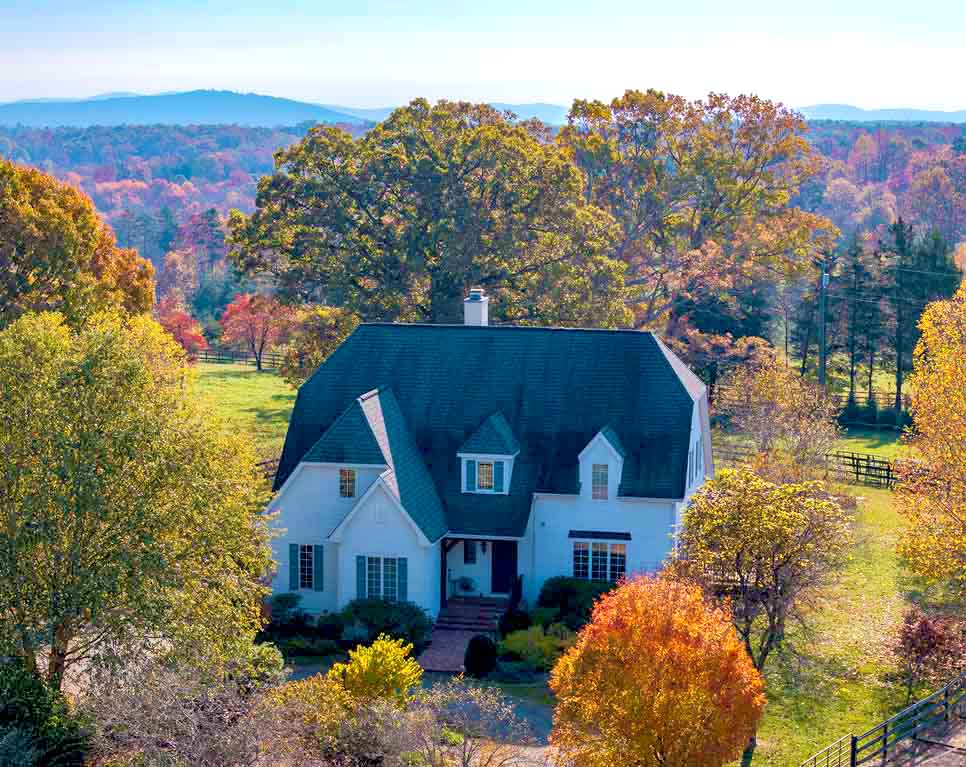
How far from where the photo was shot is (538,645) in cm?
3638

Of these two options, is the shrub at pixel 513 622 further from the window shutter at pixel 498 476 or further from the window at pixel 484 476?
the window at pixel 484 476

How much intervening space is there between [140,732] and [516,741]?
30.4 ft

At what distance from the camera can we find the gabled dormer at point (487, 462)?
41.5m

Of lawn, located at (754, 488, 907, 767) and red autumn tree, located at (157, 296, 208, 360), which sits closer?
lawn, located at (754, 488, 907, 767)

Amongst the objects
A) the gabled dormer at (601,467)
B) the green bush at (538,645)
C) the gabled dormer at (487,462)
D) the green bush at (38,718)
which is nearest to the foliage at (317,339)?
the gabled dormer at (487,462)

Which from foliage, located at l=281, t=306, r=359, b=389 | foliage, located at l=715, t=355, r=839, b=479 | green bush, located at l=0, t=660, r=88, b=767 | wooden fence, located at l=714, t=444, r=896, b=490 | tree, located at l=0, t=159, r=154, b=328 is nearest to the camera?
green bush, located at l=0, t=660, r=88, b=767

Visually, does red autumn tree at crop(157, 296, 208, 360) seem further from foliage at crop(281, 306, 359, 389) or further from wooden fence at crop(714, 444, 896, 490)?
wooden fence at crop(714, 444, 896, 490)

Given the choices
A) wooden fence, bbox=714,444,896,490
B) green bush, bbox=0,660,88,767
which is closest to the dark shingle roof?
green bush, bbox=0,660,88,767

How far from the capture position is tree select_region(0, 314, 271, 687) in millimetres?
28672

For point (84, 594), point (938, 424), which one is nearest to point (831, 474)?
point (938, 424)

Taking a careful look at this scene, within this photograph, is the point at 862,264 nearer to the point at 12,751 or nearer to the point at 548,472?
the point at 548,472

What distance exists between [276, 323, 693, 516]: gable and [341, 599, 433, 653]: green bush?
3795 millimetres

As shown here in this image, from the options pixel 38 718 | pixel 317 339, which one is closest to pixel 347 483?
pixel 38 718

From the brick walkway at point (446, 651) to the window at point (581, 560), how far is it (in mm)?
4047
